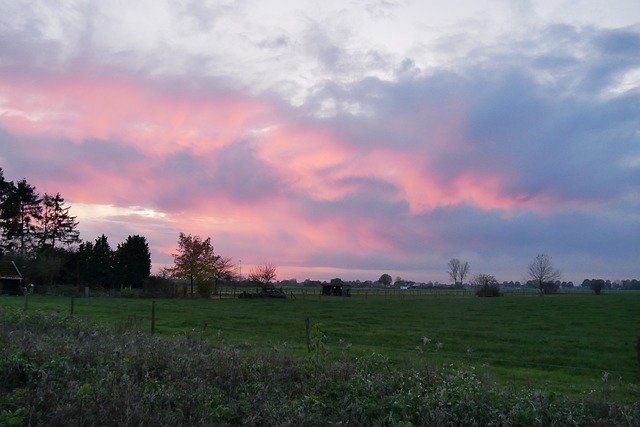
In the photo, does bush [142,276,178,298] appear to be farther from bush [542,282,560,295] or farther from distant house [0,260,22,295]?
bush [542,282,560,295]

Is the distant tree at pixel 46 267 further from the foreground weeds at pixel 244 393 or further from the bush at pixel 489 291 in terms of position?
the foreground weeds at pixel 244 393

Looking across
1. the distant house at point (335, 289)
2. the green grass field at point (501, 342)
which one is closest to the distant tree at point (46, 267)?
the distant house at point (335, 289)

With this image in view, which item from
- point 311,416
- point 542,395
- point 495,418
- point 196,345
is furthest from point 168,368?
point 542,395

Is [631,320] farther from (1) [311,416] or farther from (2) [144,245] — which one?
(2) [144,245]

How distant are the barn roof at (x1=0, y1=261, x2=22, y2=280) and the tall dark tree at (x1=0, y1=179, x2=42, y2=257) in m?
14.0

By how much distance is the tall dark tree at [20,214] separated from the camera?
296 ft

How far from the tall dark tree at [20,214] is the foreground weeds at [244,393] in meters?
90.4

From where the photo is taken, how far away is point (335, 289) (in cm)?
10425

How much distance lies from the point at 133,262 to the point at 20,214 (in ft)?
66.3

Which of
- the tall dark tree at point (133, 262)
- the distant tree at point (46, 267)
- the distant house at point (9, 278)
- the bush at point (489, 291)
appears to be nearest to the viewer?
the distant house at point (9, 278)

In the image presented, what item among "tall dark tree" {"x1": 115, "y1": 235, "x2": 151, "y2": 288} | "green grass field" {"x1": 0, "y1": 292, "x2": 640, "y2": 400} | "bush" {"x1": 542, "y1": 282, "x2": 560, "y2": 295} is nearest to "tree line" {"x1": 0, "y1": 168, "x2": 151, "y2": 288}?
"tall dark tree" {"x1": 115, "y1": 235, "x2": 151, "y2": 288}

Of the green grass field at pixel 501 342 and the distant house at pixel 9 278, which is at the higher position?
the distant house at pixel 9 278

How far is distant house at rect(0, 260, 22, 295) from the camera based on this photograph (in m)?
72.2

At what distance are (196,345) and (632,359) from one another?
19.5 metres
